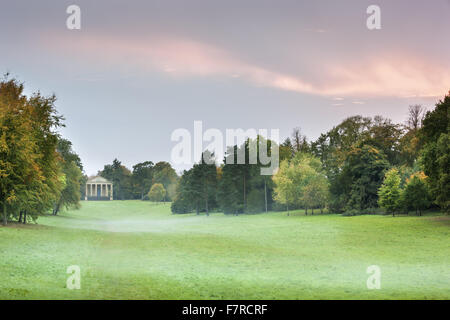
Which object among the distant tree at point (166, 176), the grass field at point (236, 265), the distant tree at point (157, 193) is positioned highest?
the distant tree at point (166, 176)

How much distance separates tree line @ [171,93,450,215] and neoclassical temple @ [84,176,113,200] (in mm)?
46055

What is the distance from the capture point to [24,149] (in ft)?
96.4

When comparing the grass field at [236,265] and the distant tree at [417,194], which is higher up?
the distant tree at [417,194]

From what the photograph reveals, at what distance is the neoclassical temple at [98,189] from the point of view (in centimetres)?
12431

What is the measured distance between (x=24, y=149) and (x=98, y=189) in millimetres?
101451

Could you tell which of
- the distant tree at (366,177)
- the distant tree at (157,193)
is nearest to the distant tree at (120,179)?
the distant tree at (157,193)

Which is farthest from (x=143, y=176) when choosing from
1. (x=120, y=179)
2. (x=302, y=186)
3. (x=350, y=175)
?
(x=350, y=175)

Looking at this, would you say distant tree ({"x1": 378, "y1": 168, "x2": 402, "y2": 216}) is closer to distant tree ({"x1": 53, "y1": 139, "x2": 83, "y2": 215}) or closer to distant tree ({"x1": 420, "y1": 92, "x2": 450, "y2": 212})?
distant tree ({"x1": 420, "y1": 92, "x2": 450, "y2": 212})

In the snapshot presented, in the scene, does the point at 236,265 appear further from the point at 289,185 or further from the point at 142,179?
the point at 142,179

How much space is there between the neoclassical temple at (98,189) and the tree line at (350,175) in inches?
1813

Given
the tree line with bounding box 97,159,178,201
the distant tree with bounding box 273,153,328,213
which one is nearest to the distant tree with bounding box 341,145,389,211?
the distant tree with bounding box 273,153,328,213

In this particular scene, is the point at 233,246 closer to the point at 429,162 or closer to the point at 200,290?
the point at 200,290

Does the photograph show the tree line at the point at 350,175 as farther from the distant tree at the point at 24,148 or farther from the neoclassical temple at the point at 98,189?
the neoclassical temple at the point at 98,189
